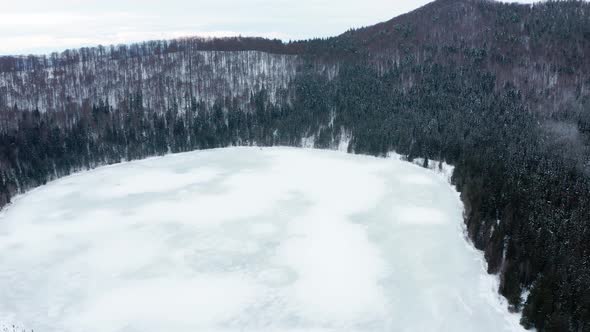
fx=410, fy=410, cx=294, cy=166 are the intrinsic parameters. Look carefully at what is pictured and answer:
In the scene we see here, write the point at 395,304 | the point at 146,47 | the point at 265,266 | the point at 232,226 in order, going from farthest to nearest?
1. the point at 146,47
2. the point at 232,226
3. the point at 265,266
4. the point at 395,304

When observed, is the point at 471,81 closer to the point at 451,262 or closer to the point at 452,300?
the point at 451,262

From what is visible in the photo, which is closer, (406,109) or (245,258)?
(245,258)

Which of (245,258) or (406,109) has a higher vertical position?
(406,109)

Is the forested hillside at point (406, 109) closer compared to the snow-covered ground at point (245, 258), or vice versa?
the snow-covered ground at point (245, 258)

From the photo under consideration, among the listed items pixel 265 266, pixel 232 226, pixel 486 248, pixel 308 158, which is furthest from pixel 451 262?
pixel 308 158

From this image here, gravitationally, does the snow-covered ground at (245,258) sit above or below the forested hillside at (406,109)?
below
